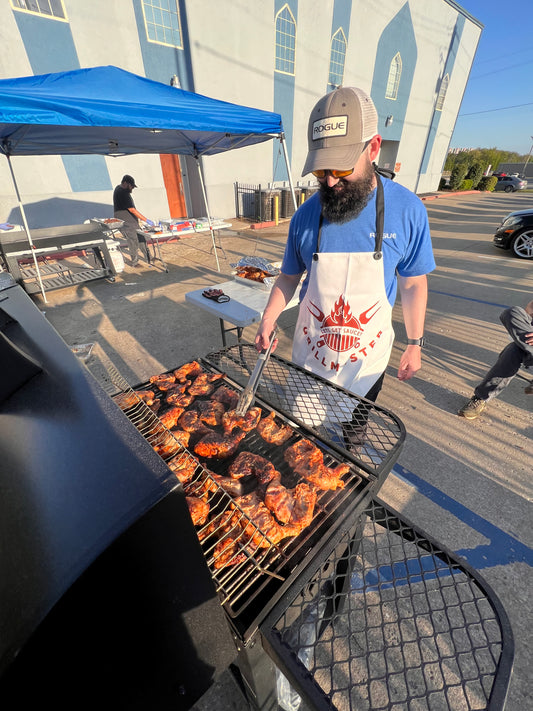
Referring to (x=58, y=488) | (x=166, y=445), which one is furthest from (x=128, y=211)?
(x=58, y=488)

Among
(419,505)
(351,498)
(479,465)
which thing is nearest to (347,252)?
(351,498)

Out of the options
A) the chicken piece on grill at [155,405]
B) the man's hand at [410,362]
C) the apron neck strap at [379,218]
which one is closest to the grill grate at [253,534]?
the chicken piece on grill at [155,405]

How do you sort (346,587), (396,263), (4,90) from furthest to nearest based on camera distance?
(4,90), (396,263), (346,587)

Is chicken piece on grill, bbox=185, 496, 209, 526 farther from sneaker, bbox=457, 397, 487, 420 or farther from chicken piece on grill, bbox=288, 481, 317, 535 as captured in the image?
sneaker, bbox=457, 397, 487, 420

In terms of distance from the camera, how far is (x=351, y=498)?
1180 millimetres

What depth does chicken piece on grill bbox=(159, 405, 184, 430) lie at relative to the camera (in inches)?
61.6

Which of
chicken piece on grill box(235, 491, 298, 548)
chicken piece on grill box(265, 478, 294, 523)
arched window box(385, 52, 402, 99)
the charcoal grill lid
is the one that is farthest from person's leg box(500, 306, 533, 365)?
arched window box(385, 52, 402, 99)

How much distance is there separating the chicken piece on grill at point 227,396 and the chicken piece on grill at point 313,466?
1.40 feet

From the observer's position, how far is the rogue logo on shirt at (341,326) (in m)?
1.81

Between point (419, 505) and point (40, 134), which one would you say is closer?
point (419, 505)

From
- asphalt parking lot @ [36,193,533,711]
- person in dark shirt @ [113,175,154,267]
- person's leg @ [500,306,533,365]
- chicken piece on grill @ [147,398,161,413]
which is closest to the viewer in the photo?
chicken piece on grill @ [147,398,161,413]

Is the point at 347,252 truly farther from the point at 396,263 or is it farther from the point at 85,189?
the point at 85,189

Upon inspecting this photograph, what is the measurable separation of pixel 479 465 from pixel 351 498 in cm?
212

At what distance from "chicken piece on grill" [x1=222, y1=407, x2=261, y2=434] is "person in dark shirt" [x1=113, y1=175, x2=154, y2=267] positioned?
702cm
